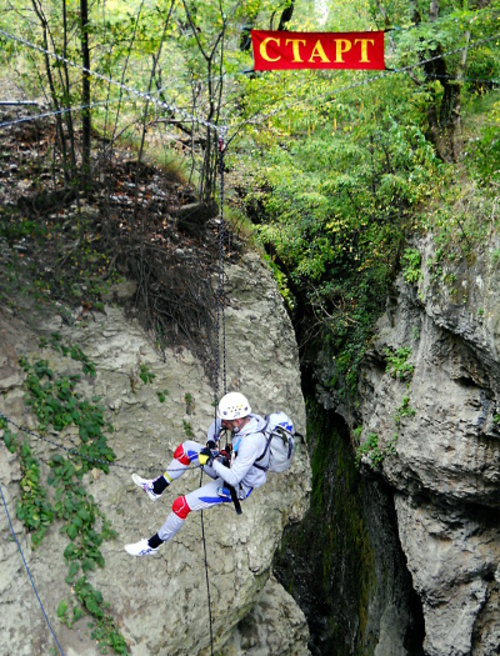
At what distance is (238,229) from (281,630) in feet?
23.0

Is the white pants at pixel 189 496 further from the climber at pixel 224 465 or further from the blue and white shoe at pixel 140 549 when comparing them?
the blue and white shoe at pixel 140 549

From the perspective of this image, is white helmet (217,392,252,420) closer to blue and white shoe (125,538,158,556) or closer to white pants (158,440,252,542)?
white pants (158,440,252,542)

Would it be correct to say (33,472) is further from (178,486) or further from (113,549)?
(178,486)

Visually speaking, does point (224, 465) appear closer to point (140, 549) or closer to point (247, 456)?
point (247, 456)

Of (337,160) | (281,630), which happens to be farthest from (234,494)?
(337,160)

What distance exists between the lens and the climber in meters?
5.79

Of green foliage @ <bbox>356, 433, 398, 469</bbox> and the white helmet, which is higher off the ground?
the white helmet

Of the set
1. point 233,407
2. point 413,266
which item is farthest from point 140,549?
point 413,266

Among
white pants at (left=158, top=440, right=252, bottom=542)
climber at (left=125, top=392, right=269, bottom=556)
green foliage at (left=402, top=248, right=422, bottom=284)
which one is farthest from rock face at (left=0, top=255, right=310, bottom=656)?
green foliage at (left=402, top=248, right=422, bottom=284)

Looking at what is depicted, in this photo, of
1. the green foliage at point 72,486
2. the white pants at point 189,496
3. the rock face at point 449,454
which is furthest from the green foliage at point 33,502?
the rock face at point 449,454

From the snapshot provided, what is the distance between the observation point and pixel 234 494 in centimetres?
606

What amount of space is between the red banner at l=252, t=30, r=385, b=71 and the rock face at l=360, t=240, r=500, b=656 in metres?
3.00

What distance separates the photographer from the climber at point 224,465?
228 inches

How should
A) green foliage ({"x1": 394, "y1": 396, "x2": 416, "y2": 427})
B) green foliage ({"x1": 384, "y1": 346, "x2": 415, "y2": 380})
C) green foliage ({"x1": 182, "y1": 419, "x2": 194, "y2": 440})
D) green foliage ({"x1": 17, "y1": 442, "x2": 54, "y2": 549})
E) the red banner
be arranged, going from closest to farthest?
green foliage ({"x1": 17, "y1": 442, "x2": 54, "y2": 549}), the red banner, green foliage ({"x1": 182, "y1": 419, "x2": 194, "y2": 440}), green foliage ({"x1": 394, "y1": 396, "x2": 416, "y2": 427}), green foliage ({"x1": 384, "y1": 346, "x2": 415, "y2": 380})
